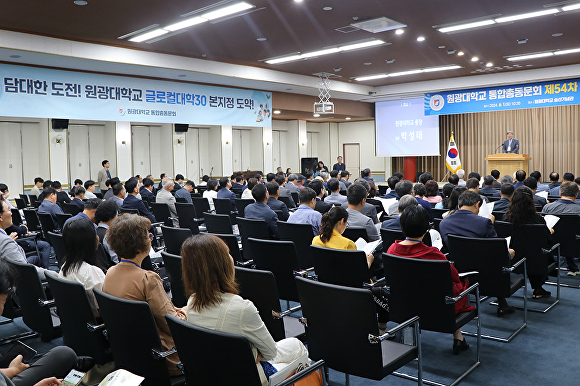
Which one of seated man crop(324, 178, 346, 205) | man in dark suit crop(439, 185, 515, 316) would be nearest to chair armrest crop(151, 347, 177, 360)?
man in dark suit crop(439, 185, 515, 316)

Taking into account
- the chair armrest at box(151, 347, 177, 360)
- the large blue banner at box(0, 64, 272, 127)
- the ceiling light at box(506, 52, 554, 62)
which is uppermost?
the ceiling light at box(506, 52, 554, 62)

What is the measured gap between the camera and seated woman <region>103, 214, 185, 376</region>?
2305 millimetres

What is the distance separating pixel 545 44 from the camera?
32.8ft

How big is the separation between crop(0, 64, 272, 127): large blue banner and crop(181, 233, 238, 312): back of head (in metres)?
8.35

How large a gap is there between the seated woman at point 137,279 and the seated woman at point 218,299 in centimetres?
38

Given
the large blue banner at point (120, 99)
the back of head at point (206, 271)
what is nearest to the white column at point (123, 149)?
the large blue banner at point (120, 99)

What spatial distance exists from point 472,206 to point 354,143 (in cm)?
1627

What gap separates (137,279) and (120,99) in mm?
8877

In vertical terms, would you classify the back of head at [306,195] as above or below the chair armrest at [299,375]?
above

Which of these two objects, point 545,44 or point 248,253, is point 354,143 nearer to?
point 545,44

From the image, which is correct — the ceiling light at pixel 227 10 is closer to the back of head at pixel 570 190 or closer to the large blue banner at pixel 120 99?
the large blue banner at pixel 120 99

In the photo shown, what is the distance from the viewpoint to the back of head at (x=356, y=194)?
4305mm

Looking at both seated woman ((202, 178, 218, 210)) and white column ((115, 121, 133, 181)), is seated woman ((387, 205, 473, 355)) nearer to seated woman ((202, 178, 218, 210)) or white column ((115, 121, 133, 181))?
seated woman ((202, 178, 218, 210))

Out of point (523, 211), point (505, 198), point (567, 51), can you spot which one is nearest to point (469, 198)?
point (523, 211)
